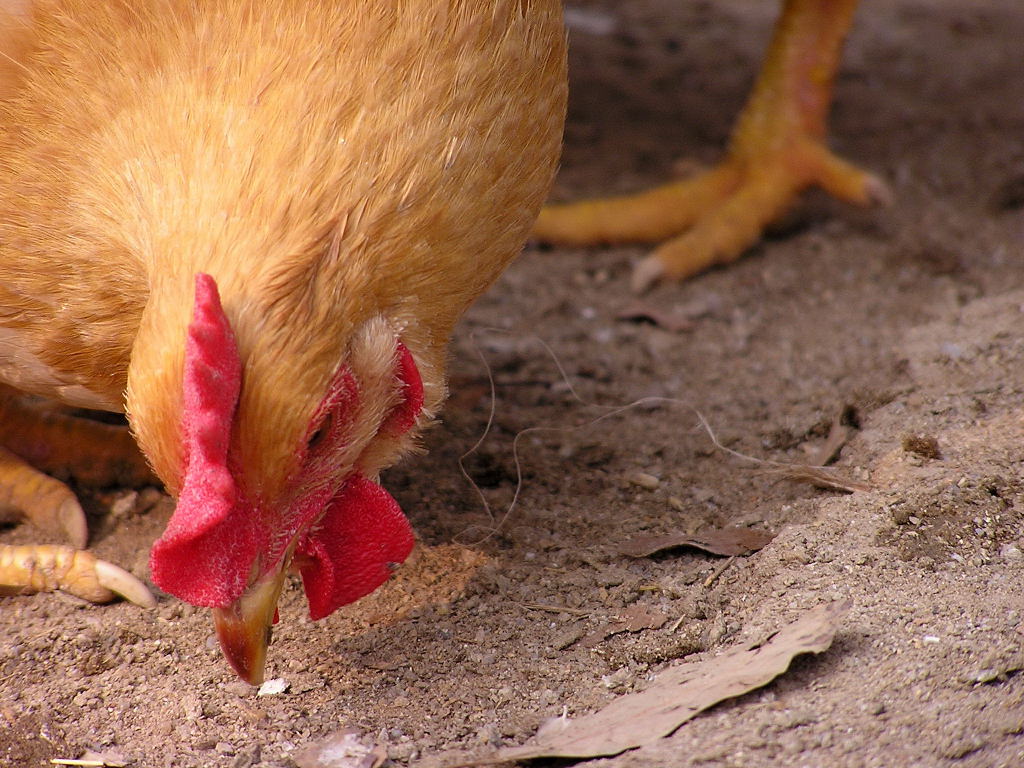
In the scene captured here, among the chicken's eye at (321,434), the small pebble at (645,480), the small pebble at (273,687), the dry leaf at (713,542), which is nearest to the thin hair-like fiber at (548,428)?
the small pebble at (645,480)

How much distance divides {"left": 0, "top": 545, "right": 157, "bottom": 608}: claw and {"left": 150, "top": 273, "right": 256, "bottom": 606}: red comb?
74 cm

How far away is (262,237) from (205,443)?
0.36 m

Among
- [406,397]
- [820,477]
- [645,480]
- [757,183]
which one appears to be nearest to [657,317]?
[757,183]

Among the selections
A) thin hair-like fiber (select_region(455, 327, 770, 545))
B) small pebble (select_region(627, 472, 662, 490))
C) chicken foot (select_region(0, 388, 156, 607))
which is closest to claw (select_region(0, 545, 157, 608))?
chicken foot (select_region(0, 388, 156, 607))

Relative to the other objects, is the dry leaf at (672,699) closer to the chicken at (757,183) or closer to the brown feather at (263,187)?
the brown feather at (263,187)

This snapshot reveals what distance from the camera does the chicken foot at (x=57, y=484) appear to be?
246cm

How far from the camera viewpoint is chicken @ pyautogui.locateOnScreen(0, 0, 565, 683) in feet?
5.68

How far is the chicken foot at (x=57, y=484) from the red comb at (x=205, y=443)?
0.77m

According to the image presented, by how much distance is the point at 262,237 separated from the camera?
1777mm

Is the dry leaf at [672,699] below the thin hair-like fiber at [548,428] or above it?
above

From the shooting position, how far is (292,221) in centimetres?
180

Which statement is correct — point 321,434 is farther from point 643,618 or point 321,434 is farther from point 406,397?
point 643,618

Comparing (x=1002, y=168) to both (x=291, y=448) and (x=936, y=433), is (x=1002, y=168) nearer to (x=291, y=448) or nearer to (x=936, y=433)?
(x=936, y=433)

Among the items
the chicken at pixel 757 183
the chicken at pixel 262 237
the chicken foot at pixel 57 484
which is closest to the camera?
the chicken at pixel 262 237
